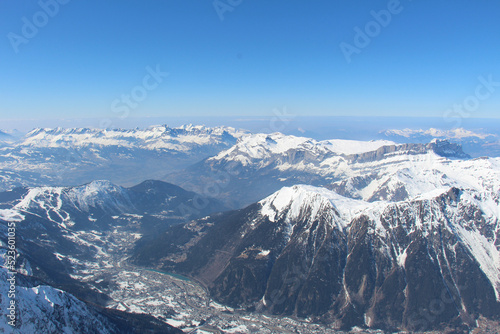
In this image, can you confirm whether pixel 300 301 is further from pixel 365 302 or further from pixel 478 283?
pixel 478 283

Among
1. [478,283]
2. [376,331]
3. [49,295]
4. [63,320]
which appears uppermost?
[49,295]

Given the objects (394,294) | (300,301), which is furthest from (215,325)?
(394,294)

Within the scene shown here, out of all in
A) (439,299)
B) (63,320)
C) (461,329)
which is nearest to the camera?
(63,320)

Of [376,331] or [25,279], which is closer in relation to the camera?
[25,279]

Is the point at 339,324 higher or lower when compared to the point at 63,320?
lower

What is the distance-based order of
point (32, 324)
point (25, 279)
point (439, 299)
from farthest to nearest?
point (439, 299) → point (25, 279) → point (32, 324)

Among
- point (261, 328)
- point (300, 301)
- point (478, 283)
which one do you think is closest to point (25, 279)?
point (261, 328)

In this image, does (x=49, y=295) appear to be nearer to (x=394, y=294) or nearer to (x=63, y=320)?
(x=63, y=320)

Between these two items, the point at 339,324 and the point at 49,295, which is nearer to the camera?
the point at 49,295

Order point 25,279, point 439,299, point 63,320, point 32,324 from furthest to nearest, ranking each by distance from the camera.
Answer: point 439,299, point 25,279, point 63,320, point 32,324
